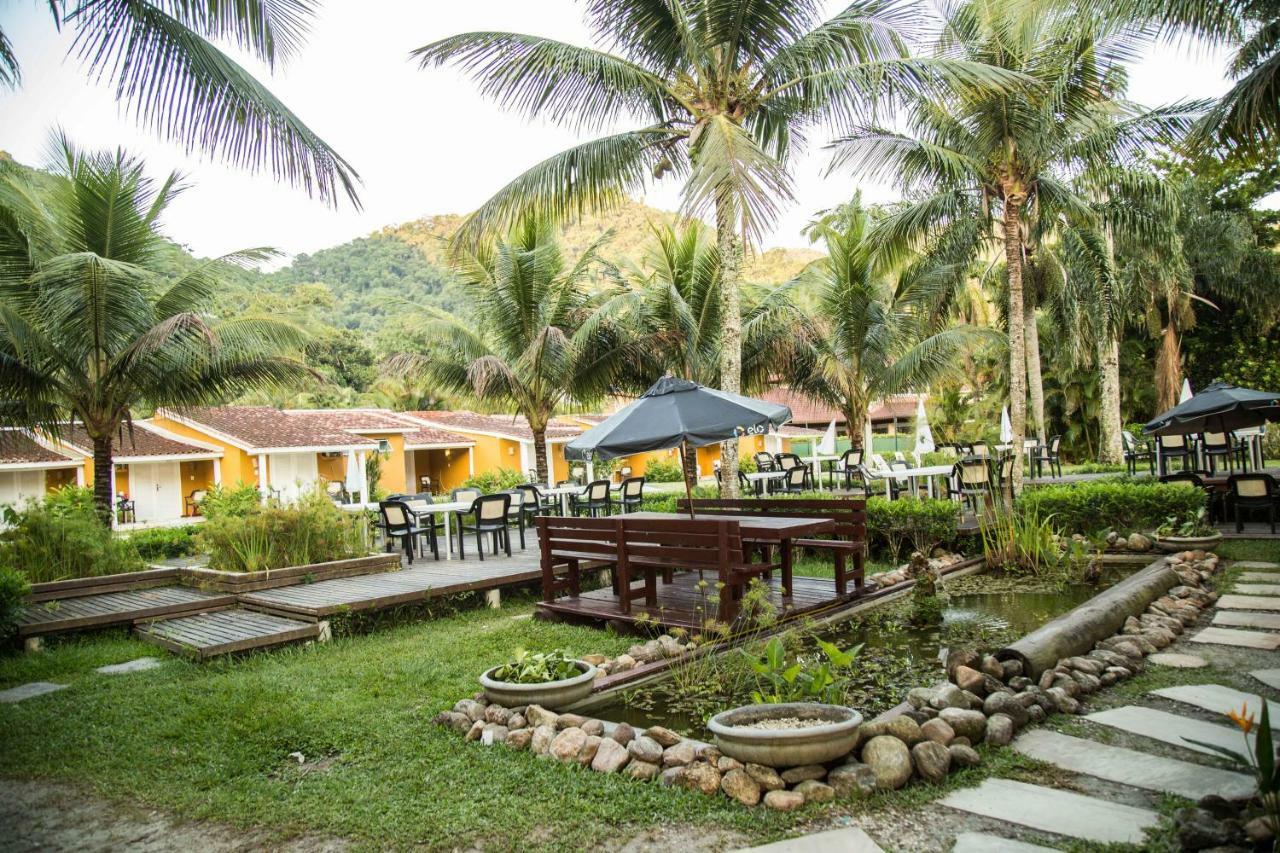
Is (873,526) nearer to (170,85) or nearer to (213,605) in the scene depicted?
(213,605)

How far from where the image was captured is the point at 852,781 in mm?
3469

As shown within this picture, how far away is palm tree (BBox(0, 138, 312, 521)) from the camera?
33.9 ft

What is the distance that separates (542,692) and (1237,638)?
474 centimetres

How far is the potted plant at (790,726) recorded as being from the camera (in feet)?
11.5

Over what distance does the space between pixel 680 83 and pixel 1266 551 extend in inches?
329

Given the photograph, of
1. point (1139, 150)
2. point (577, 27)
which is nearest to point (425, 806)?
point (577, 27)

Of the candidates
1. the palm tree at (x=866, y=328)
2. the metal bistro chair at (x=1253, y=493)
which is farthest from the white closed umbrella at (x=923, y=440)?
the metal bistro chair at (x=1253, y=493)

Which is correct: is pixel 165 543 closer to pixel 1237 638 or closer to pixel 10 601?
pixel 10 601

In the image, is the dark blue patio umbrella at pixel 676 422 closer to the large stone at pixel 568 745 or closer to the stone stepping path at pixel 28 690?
the large stone at pixel 568 745

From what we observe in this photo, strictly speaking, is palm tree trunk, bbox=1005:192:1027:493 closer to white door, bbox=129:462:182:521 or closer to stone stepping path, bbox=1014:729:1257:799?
stone stepping path, bbox=1014:729:1257:799

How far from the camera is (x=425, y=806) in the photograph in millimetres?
3512

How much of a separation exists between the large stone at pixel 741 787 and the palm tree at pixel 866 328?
40.9 feet

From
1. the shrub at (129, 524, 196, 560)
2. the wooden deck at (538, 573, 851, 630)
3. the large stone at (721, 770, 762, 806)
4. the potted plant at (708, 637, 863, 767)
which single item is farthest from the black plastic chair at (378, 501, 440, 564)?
the large stone at (721, 770, 762, 806)

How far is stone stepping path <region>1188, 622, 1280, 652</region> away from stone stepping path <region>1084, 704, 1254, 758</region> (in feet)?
5.55
